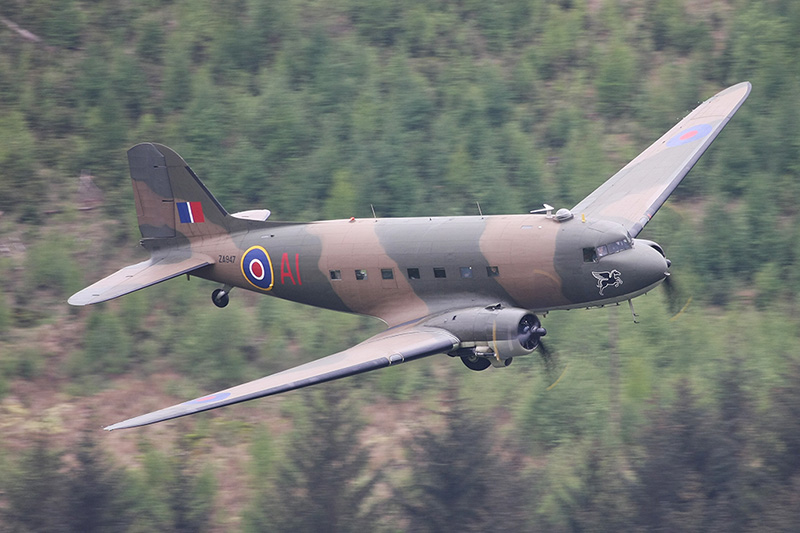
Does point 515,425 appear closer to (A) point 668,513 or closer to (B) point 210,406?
(A) point 668,513

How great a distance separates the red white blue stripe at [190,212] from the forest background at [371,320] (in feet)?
35.2

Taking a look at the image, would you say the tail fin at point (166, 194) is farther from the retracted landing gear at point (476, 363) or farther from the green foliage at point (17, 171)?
the green foliage at point (17, 171)

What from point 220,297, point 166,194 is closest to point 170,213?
point 166,194

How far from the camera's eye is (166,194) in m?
40.4

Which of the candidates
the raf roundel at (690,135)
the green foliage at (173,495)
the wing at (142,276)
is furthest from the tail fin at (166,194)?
the raf roundel at (690,135)

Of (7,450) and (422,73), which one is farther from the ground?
(422,73)

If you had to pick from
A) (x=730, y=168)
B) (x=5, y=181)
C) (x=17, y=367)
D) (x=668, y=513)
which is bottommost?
(x=668, y=513)

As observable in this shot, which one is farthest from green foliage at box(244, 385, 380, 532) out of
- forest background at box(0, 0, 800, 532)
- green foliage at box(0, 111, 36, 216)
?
green foliage at box(0, 111, 36, 216)

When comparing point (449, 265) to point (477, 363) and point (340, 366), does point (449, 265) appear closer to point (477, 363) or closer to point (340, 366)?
point (477, 363)

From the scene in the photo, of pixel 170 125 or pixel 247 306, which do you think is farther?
pixel 170 125

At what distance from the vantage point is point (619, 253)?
33.6 metres

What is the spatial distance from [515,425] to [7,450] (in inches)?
847

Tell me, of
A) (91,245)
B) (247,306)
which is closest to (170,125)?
(91,245)

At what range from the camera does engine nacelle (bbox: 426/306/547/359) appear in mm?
32312
